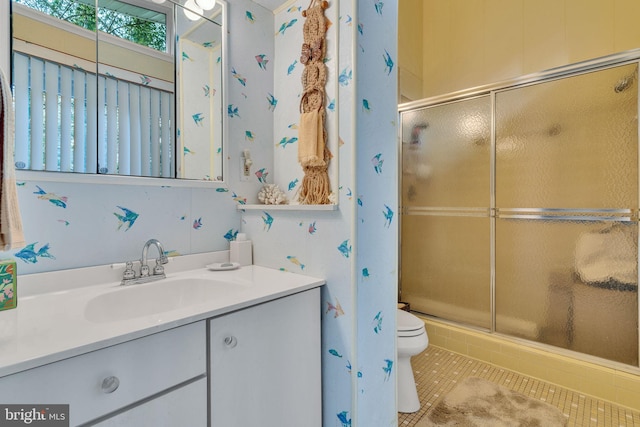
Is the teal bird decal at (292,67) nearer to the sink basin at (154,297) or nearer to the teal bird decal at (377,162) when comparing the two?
the teal bird decal at (377,162)

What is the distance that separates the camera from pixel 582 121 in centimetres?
182

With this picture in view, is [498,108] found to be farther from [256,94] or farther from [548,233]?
[256,94]

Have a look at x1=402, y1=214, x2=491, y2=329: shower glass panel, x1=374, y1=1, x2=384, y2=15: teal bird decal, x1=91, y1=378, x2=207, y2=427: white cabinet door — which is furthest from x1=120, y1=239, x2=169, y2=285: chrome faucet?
x1=402, y1=214, x2=491, y2=329: shower glass panel

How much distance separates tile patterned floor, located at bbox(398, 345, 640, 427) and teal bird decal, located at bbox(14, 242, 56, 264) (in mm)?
1618

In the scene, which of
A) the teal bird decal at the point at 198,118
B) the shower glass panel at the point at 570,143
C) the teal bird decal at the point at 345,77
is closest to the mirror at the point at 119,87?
the teal bird decal at the point at 198,118

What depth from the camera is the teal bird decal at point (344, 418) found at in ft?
3.73

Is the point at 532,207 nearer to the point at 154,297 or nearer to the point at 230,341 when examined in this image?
the point at 230,341

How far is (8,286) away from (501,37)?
130 inches

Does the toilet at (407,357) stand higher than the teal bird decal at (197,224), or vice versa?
the teal bird decal at (197,224)

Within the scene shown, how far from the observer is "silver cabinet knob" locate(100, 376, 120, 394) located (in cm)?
66

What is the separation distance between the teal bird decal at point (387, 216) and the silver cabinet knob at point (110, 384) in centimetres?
99

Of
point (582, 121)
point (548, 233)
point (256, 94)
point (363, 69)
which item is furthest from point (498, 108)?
point (256, 94)

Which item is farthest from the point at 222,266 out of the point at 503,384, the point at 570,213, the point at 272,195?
the point at 570,213

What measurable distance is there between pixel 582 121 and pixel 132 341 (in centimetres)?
238
